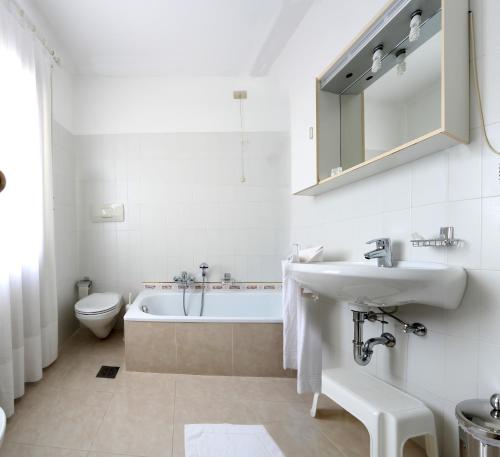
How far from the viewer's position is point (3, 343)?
1577mm

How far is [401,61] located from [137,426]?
2.20 m

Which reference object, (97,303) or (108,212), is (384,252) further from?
(108,212)

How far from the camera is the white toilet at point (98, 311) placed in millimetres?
2312

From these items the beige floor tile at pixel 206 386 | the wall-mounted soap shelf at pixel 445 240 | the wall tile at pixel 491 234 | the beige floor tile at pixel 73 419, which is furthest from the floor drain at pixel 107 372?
the wall tile at pixel 491 234

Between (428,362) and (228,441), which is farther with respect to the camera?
(228,441)

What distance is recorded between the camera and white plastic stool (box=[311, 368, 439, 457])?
1.03 metres

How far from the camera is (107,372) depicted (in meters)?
2.08

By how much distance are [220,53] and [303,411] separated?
283 cm

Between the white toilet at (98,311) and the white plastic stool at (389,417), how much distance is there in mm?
1954

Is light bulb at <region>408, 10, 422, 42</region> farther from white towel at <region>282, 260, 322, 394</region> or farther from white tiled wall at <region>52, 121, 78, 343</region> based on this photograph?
white tiled wall at <region>52, 121, 78, 343</region>

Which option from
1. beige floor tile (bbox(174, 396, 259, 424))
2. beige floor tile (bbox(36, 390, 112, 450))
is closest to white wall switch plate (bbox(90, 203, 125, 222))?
beige floor tile (bbox(36, 390, 112, 450))

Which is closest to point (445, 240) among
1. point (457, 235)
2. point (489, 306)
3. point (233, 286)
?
point (457, 235)

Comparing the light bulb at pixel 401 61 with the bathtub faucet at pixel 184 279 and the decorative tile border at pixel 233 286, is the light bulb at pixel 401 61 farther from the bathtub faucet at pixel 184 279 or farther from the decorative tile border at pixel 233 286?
the bathtub faucet at pixel 184 279

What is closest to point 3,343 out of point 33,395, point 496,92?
point 33,395
